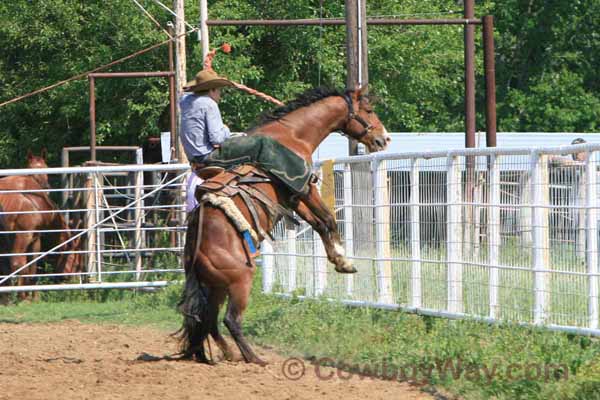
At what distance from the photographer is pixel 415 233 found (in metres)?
11.1

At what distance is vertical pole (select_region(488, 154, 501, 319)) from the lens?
9.72 metres

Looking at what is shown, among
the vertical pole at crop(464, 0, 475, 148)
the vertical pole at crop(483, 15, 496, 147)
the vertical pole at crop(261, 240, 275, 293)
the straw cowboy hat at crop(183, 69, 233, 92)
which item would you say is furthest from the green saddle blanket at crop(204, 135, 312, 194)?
the vertical pole at crop(464, 0, 475, 148)

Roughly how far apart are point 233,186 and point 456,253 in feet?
6.97

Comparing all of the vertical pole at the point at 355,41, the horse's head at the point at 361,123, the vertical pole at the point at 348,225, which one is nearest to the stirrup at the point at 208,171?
the horse's head at the point at 361,123

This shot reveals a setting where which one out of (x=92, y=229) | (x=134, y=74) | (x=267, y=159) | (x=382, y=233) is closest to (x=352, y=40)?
(x=92, y=229)

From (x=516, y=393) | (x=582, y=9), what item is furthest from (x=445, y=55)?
Answer: (x=516, y=393)

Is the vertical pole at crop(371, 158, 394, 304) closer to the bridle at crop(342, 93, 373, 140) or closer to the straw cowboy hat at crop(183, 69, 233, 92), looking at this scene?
the bridle at crop(342, 93, 373, 140)

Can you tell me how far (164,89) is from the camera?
95.0 feet

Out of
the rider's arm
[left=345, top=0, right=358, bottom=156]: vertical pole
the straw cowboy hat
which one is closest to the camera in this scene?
the rider's arm

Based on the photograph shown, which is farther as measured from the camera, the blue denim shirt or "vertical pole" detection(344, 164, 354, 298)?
"vertical pole" detection(344, 164, 354, 298)

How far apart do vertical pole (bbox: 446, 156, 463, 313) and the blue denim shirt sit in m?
2.07

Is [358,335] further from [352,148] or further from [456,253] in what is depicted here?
[352,148]

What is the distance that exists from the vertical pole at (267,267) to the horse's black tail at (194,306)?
4758mm

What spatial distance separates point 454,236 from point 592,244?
6.99ft
